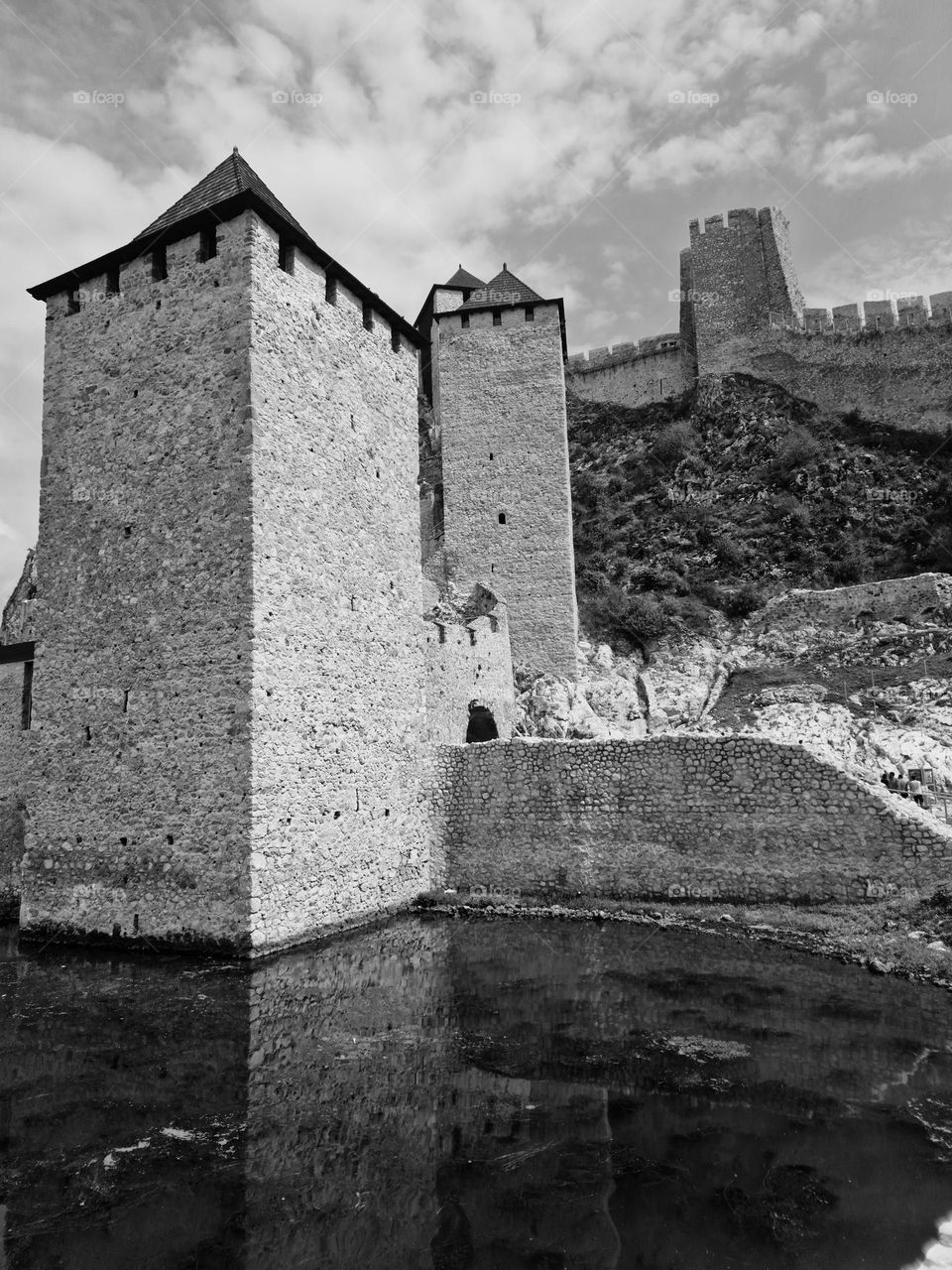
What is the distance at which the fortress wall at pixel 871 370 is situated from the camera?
1112 inches

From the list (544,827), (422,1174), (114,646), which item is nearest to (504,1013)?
(422,1174)

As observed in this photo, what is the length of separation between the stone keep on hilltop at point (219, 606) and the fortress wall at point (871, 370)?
2254cm

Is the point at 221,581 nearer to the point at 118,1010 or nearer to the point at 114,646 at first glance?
the point at 114,646

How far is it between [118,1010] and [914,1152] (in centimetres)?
700

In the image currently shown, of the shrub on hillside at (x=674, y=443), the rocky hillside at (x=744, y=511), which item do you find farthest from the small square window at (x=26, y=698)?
the shrub on hillside at (x=674, y=443)

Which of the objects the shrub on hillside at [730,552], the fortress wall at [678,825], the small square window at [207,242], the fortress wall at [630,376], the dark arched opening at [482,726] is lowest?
the fortress wall at [678,825]

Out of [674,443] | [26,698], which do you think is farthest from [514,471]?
[26,698]

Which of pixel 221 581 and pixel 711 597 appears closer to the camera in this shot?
pixel 221 581

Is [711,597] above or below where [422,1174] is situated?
above

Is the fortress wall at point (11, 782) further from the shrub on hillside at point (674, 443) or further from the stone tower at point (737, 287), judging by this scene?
the stone tower at point (737, 287)

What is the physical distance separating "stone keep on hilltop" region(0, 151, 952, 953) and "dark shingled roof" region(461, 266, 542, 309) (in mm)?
12398

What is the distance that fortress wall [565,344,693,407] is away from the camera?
33750mm

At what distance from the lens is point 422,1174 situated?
15.7 feet

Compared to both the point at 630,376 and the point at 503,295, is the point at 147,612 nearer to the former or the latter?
the point at 503,295
